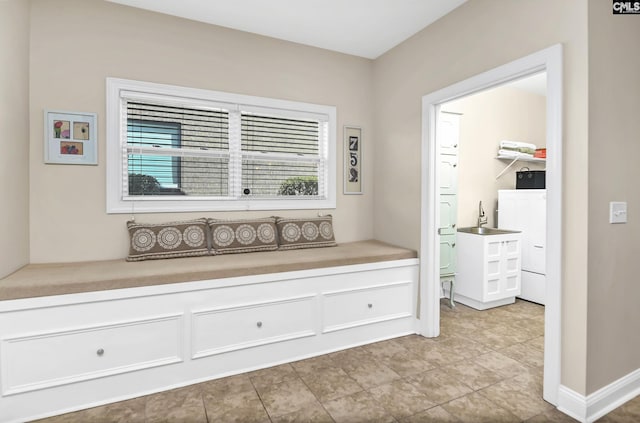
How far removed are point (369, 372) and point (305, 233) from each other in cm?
136

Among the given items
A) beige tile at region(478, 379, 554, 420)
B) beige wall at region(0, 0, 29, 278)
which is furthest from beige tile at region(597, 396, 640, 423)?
beige wall at region(0, 0, 29, 278)

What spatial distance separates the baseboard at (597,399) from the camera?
1862mm

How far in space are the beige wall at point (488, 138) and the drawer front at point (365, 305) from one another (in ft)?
5.58

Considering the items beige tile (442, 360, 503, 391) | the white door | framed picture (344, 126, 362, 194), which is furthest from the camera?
the white door

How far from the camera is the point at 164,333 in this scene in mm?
2180

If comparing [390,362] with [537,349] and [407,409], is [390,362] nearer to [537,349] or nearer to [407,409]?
[407,409]

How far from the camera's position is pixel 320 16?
2.83 meters

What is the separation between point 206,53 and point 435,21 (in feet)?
6.51

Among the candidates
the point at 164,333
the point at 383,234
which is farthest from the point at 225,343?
the point at 383,234

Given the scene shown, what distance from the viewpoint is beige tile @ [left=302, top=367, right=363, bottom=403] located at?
7.01 ft

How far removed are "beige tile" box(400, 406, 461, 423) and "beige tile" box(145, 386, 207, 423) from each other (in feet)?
3.84

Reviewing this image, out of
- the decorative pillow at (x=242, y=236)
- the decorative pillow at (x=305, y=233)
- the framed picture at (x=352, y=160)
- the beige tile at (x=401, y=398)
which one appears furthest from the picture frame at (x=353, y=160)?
the beige tile at (x=401, y=398)

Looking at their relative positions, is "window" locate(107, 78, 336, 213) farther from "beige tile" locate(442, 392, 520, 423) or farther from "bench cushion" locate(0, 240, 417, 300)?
"beige tile" locate(442, 392, 520, 423)

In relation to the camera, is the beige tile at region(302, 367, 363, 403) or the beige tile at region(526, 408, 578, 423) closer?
the beige tile at region(526, 408, 578, 423)
